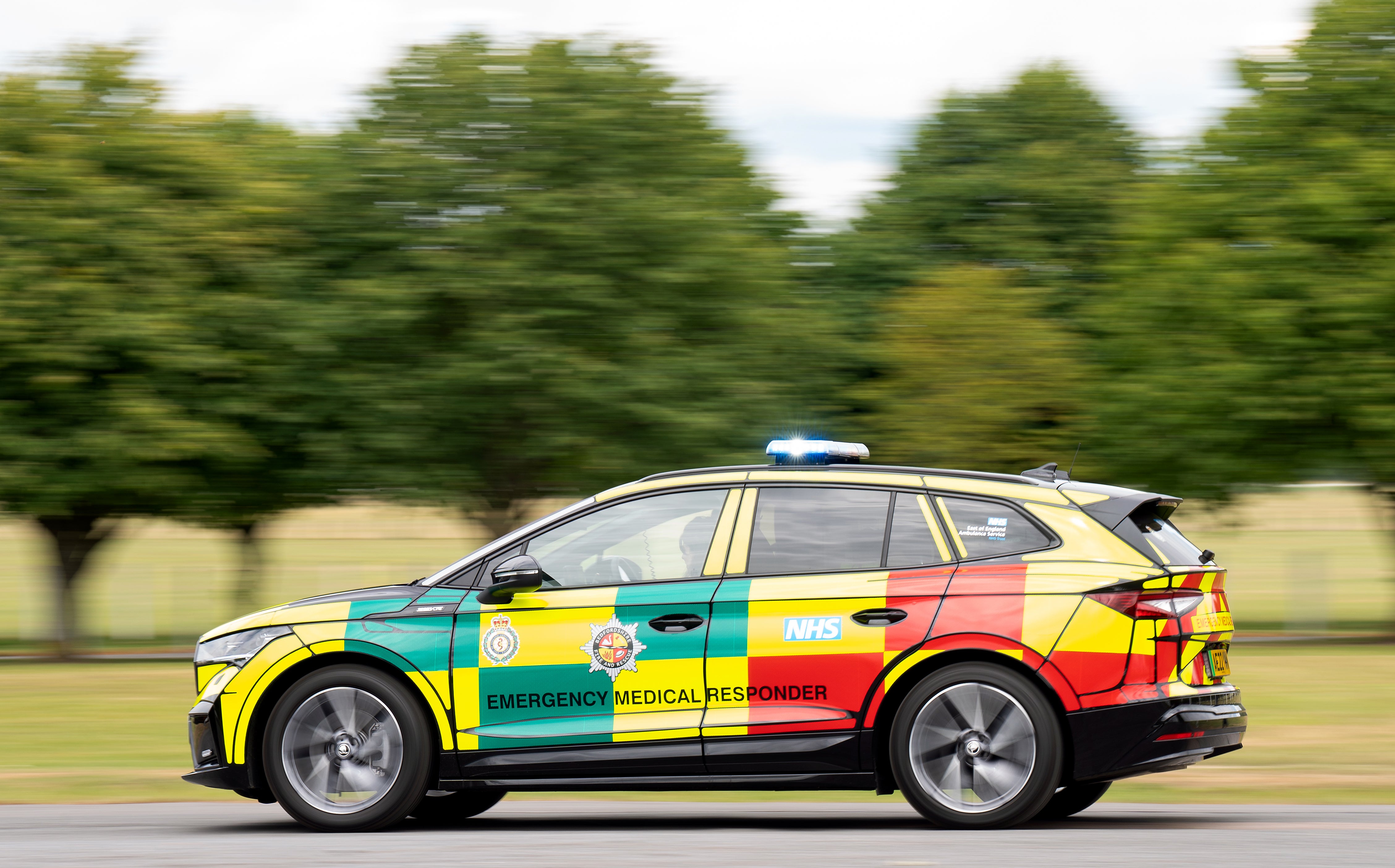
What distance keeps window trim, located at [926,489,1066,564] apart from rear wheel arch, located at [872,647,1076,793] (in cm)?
45

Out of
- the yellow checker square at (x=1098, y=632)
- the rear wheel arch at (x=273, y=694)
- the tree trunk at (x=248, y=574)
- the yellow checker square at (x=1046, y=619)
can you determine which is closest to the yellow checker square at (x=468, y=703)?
the rear wheel arch at (x=273, y=694)

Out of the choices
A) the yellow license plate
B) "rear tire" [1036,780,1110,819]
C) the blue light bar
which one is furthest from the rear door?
"rear tire" [1036,780,1110,819]

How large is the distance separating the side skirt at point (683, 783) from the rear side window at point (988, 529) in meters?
1.17

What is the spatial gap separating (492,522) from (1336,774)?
18684 mm

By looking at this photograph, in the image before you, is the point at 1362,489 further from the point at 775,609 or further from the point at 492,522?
the point at 775,609

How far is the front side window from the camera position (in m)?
7.92

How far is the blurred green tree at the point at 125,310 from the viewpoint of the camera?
22.7 meters

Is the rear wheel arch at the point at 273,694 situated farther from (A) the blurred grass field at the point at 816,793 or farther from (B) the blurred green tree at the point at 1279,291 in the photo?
(B) the blurred green tree at the point at 1279,291

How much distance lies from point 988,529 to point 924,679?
2.56 ft

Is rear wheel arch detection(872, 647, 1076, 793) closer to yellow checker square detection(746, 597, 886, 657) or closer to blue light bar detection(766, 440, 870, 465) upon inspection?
yellow checker square detection(746, 597, 886, 657)

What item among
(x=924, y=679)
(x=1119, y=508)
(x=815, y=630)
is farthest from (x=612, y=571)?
(x=1119, y=508)

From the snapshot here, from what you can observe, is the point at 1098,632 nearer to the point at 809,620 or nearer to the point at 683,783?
the point at 809,620

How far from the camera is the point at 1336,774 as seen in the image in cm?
1040

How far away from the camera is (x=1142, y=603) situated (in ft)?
24.6
